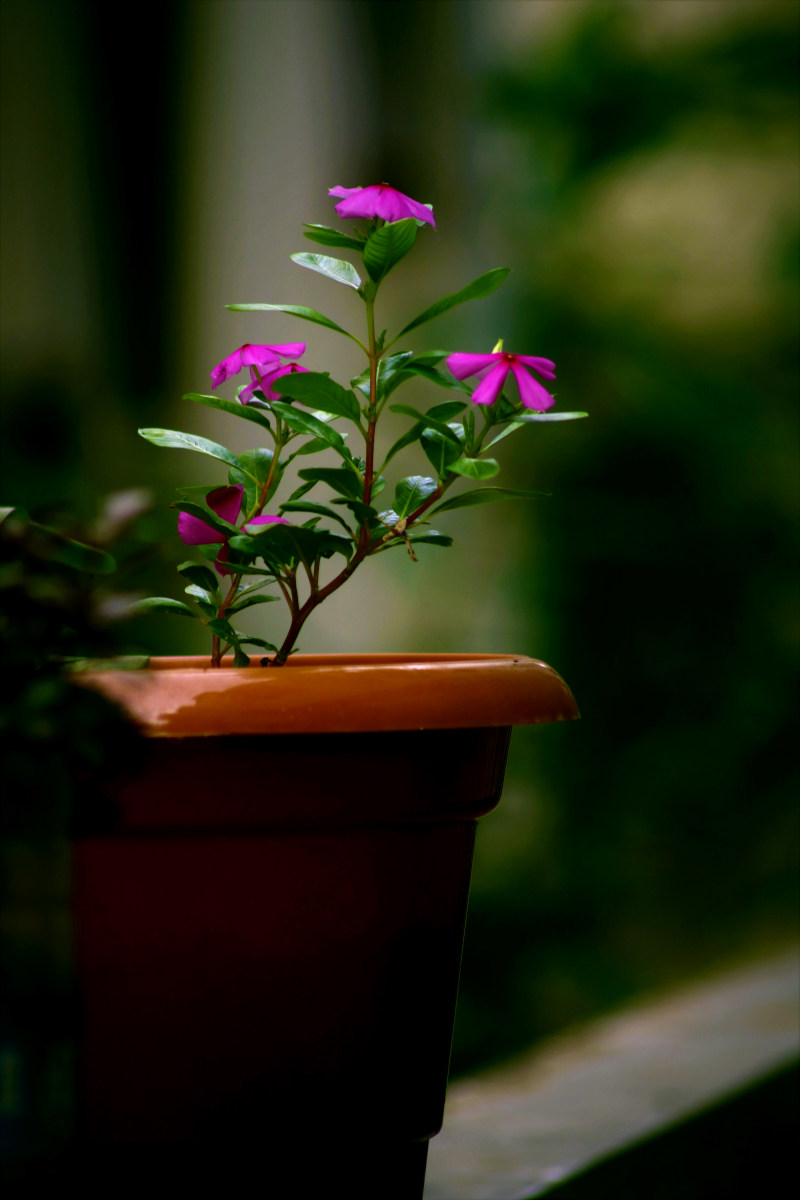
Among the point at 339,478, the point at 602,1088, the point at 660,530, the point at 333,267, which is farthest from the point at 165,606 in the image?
the point at 660,530

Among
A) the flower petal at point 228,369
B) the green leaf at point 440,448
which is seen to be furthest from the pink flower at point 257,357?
the green leaf at point 440,448

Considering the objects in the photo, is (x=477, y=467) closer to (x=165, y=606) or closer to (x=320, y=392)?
(x=320, y=392)

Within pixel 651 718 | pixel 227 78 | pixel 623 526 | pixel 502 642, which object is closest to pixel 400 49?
pixel 227 78

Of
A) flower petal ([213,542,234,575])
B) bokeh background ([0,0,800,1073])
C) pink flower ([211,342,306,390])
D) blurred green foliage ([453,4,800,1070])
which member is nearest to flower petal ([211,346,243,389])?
pink flower ([211,342,306,390])

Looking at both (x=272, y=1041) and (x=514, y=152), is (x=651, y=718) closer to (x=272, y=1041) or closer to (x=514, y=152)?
(x=514, y=152)

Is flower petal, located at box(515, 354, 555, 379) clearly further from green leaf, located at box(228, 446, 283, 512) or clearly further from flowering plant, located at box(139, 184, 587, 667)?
green leaf, located at box(228, 446, 283, 512)

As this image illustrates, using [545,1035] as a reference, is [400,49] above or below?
above

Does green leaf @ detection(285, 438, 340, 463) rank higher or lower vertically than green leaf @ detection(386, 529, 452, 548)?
higher

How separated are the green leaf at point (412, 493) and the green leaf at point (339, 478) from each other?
31 mm

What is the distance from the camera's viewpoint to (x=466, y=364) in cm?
61

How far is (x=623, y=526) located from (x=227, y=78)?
132 centimetres

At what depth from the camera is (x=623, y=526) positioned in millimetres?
2396

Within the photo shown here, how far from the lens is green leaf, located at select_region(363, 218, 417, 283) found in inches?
23.8

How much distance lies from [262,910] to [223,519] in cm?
Result: 25
